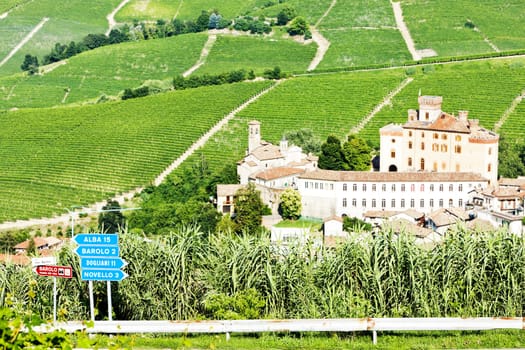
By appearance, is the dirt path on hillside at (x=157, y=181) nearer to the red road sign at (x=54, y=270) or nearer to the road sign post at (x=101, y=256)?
the red road sign at (x=54, y=270)

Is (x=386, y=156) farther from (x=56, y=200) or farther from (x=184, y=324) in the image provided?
(x=184, y=324)

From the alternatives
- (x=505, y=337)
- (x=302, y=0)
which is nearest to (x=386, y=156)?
(x=505, y=337)

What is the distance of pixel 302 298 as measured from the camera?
80.0 ft

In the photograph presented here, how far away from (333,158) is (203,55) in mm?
58755

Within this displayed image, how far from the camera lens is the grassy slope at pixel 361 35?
11131 cm

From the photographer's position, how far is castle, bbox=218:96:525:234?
57625 millimetres

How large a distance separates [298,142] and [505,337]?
5357cm

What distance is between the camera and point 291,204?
58.5m

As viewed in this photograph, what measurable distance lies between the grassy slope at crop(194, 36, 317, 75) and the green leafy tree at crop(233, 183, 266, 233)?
162 ft

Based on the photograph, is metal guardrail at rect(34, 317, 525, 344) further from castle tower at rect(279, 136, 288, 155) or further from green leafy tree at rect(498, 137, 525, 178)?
castle tower at rect(279, 136, 288, 155)

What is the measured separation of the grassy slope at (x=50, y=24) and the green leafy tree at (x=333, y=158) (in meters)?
75.2

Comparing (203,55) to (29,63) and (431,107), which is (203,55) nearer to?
(29,63)

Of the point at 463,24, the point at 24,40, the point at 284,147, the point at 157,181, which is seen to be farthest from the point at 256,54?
the point at 284,147

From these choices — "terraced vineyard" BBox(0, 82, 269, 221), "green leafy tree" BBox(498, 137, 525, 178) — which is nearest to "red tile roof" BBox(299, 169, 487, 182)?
"green leafy tree" BBox(498, 137, 525, 178)
